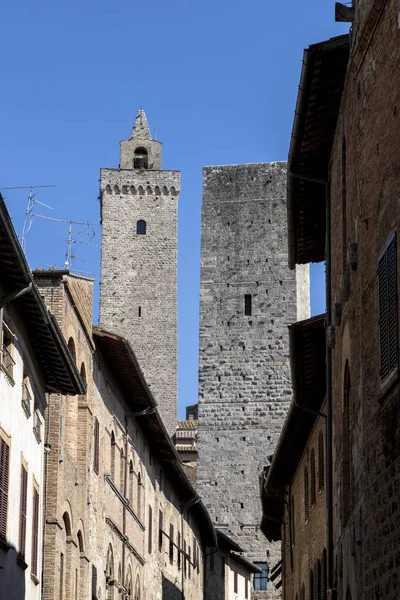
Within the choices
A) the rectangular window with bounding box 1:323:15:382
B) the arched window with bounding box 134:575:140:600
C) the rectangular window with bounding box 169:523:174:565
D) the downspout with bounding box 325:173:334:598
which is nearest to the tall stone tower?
the rectangular window with bounding box 169:523:174:565

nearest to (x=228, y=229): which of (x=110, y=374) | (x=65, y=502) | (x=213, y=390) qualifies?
(x=213, y=390)

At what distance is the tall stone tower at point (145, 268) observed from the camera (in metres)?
78.2

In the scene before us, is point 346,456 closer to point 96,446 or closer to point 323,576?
point 323,576

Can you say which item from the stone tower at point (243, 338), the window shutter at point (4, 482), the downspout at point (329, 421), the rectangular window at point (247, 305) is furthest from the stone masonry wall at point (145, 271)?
the downspout at point (329, 421)

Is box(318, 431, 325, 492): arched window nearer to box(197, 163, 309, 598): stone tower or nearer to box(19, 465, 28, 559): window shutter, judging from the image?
box(19, 465, 28, 559): window shutter

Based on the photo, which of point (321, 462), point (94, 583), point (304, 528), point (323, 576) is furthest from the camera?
point (94, 583)

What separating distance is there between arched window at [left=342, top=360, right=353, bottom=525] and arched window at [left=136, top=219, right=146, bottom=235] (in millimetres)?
65560

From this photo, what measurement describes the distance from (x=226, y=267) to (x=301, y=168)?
41627 mm

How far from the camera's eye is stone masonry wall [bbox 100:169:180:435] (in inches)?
3078

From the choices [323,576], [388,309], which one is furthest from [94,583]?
[388,309]

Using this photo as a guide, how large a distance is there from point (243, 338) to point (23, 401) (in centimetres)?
3914

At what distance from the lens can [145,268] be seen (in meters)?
80.2

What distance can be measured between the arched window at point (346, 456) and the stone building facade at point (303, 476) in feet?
14.1

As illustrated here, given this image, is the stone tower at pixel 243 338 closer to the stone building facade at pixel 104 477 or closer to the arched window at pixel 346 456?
the stone building facade at pixel 104 477
